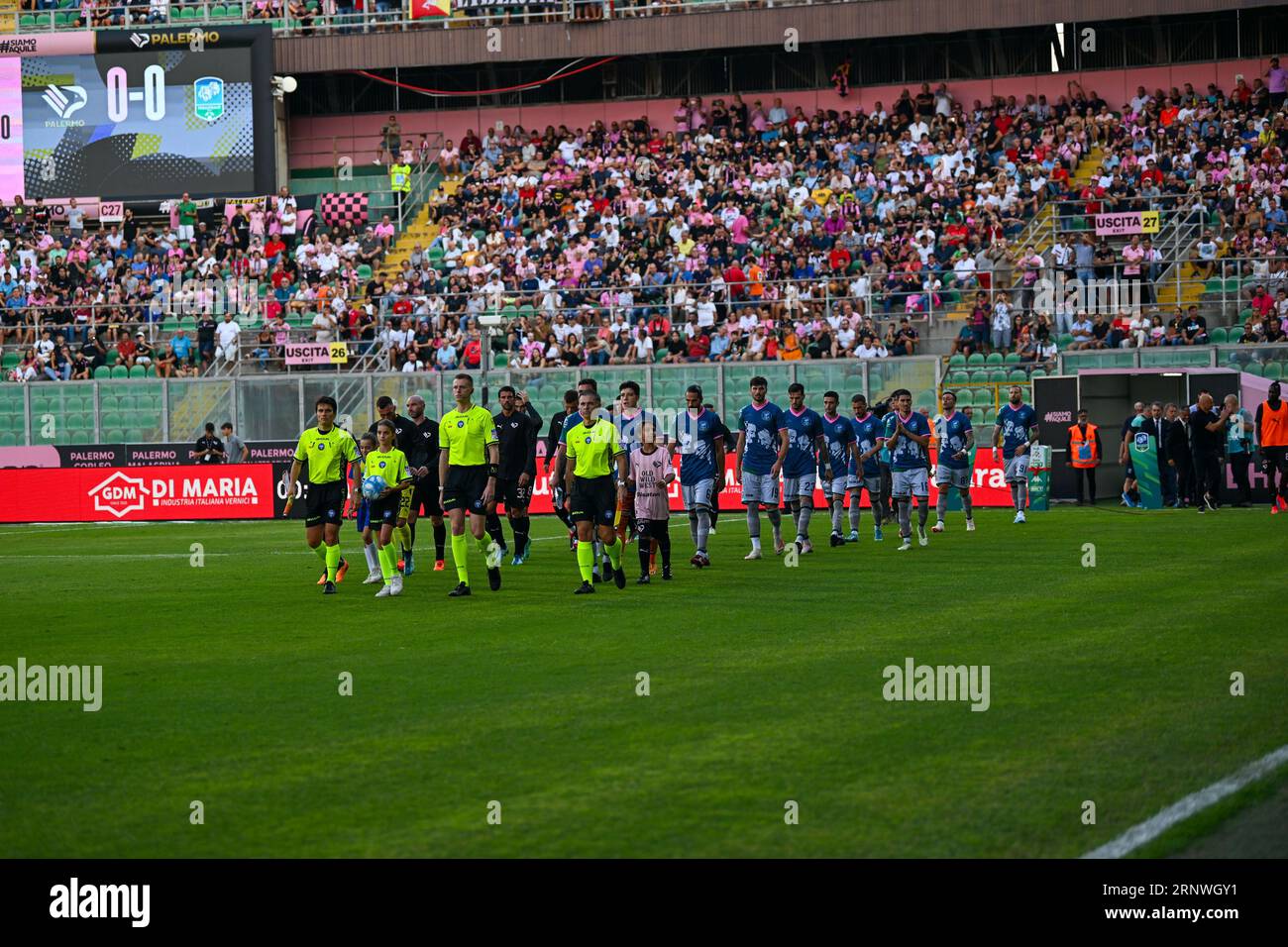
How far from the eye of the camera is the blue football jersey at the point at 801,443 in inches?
876

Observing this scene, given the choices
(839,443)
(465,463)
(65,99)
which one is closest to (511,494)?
(465,463)

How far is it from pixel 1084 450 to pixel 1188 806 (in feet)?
85.2

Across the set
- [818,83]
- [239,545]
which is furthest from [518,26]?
[239,545]

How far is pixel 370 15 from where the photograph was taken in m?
49.3

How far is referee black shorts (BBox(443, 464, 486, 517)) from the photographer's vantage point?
17516 mm

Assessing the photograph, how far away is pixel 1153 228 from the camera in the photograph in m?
38.8

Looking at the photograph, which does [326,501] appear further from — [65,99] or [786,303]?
[65,99]

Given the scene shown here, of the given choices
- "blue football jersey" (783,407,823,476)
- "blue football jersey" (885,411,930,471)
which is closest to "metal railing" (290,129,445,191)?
"blue football jersey" (885,411,930,471)

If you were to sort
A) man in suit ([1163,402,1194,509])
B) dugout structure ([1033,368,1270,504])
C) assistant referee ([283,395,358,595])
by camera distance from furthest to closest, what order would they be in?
dugout structure ([1033,368,1270,504]) → man in suit ([1163,402,1194,509]) → assistant referee ([283,395,358,595])

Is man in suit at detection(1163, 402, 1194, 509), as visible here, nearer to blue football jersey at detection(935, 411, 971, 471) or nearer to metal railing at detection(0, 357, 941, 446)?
metal railing at detection(0, 357, 941, 446)

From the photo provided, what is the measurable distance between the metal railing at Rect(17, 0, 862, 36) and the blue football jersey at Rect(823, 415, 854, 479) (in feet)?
84.8

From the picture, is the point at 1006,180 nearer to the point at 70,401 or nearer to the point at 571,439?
the point at 70,401

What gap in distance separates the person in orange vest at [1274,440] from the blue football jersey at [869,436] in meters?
8.30
